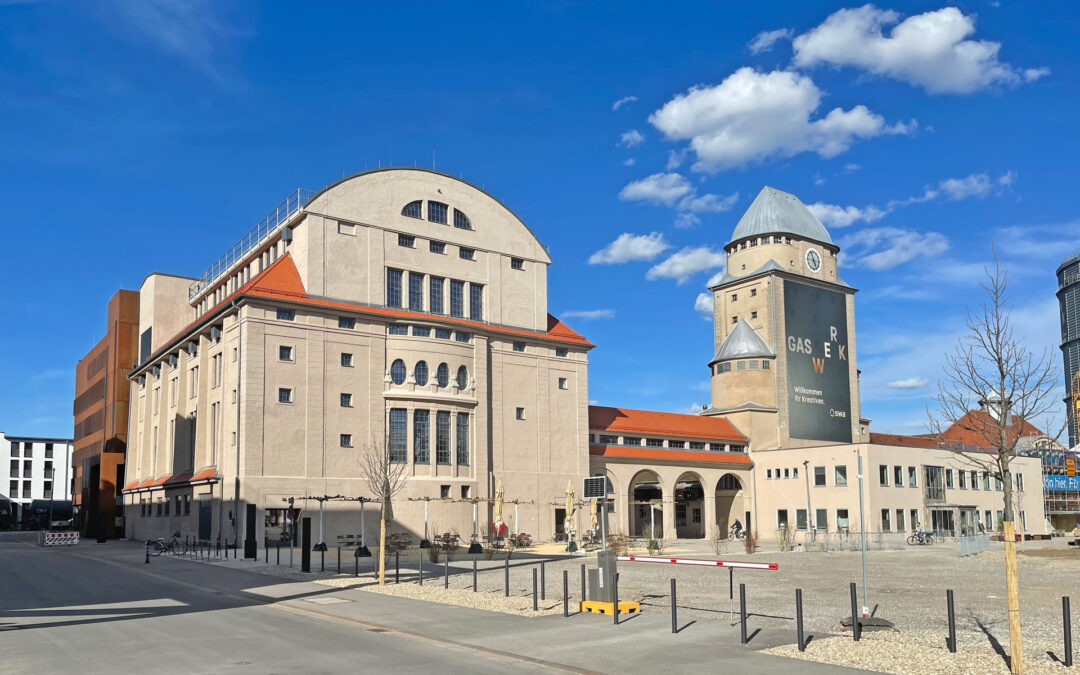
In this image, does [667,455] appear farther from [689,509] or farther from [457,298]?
[457,298]

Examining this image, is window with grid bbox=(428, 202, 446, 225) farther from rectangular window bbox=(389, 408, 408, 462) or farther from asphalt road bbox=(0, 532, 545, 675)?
asphalt road bbox=(0, 532, 545, 675)

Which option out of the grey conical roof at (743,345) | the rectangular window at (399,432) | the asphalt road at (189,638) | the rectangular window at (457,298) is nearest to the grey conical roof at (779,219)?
the grey conical roof at (743,345)

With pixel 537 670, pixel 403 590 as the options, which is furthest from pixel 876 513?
pixel 537 670

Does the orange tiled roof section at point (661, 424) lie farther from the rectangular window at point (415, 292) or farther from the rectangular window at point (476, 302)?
the rectangular window at point (415, 292)

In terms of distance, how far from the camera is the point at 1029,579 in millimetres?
28188

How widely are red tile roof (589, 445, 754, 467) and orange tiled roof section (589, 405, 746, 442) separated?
1550mm

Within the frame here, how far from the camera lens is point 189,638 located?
16.3 m

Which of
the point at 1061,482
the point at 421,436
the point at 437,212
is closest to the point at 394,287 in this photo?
the point at 437,212

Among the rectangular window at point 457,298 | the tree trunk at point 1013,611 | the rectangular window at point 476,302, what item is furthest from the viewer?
the rectangular window at point 476,302

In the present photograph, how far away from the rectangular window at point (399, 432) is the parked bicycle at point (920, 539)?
34.2 metres

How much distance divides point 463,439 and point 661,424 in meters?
22.6

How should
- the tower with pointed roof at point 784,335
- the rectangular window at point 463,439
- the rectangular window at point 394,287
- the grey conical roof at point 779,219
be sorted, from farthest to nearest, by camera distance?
the grey conical roof at point 779,219
the tower with pointed roof at point 784,335
the rectangular window at point 394,287
the rectangular window at point 463,439

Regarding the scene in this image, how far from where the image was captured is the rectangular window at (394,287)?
2290 inches

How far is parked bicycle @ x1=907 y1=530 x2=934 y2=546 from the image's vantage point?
61.6m
